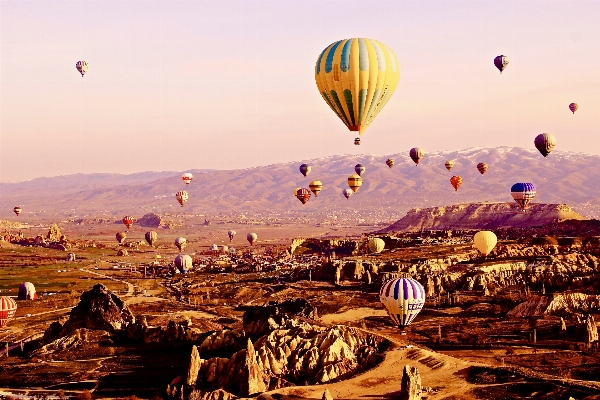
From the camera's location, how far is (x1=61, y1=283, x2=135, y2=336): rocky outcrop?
330ft

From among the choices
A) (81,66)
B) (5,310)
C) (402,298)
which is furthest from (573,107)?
(5,310)

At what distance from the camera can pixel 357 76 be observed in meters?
78.3

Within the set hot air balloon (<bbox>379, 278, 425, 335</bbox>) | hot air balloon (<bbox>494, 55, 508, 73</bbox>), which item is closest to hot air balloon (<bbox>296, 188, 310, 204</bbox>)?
hot air balloon (<bbox>494, 55, 508, 73</bbox>)

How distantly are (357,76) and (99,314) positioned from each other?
4938 cm

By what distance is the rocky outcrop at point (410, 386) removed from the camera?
61688 mm

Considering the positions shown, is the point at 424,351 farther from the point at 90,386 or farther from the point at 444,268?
the point at 444,268

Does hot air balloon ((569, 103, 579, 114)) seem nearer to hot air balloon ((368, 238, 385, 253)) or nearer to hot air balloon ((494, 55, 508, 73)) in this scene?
hot air balloon ((494, 55, 508, 73))

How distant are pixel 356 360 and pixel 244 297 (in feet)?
217

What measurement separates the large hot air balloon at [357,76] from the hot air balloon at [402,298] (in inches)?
708

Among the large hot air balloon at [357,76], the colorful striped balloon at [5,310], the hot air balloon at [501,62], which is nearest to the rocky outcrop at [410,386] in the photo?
the large hot air balloon at [357,76]

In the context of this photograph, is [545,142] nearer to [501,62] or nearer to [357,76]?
[501,62]

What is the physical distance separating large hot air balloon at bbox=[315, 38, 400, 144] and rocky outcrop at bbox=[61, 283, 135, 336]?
4232 centimetres

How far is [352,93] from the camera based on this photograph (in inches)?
3132

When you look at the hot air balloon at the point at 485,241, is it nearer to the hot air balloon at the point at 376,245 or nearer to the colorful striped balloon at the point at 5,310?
the hot air balloon at the point at 376,245
